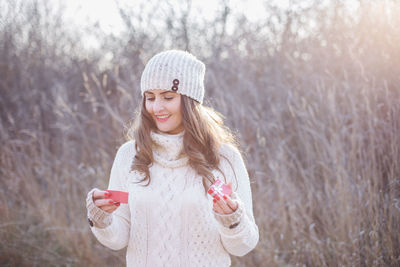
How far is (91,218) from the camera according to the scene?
1.88m

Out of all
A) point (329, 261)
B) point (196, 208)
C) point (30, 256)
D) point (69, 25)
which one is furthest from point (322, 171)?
point (69, 25)

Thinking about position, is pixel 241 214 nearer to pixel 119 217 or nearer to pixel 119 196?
pixel 119 196

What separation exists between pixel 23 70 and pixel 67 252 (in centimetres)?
345

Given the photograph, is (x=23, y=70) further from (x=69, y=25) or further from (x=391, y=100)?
(x=391, y=100)

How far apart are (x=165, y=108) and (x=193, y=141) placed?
0.25m

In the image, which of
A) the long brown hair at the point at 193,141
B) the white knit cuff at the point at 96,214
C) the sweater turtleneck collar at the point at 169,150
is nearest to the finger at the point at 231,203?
the long brown hair at the point at 193,141

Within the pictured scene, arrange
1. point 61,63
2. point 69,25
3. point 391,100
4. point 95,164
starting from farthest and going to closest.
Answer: point 61,63 → point 69,25 → point 95,164 → point 391,100

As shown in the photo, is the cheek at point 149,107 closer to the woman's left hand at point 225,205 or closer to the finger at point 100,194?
the finger at point 100,194

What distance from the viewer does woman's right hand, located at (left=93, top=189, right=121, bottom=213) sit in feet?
5.88

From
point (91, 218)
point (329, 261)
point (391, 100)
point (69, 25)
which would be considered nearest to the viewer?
point (91, 218)

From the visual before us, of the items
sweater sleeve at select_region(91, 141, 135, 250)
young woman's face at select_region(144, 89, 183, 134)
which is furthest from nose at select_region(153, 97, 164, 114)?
sweater sleeve at select_region(91, 141, 135, 250)

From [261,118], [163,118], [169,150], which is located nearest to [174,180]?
[169,150]

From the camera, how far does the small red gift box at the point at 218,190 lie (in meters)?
1.66

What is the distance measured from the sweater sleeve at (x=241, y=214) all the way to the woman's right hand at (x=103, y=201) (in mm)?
536
